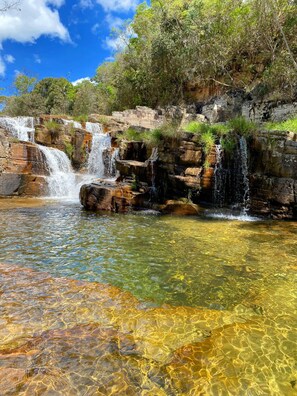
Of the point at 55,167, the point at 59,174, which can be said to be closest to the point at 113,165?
the point at 59,174

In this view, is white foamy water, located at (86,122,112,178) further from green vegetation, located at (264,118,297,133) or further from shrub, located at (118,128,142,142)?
green vegetation, located at (264,118,297,133)

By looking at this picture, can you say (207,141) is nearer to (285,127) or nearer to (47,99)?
(285,127)

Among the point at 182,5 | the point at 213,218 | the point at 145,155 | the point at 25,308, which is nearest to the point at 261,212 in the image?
the point at 213,218

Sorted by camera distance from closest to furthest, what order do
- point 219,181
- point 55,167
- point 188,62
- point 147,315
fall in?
point 147,315, point 219,181, point 55,167, point 188,62

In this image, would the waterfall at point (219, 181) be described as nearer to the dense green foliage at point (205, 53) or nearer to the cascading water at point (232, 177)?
the cascading water at point (232, 177)

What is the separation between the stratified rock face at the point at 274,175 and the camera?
1000 cm

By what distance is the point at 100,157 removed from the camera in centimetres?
1784

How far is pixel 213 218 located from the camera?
403 inches

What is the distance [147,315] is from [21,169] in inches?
560

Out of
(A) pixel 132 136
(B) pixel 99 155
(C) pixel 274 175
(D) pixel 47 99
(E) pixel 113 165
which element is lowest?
(C) pixel 274 175

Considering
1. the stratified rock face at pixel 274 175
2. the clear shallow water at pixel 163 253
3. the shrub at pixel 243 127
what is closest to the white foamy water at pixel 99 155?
the shrub at pixel 243 127

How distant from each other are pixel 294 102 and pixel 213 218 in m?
10.1

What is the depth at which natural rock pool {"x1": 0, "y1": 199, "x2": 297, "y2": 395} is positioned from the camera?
257 centimetres

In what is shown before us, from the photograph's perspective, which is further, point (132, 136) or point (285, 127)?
point (132, 136)
